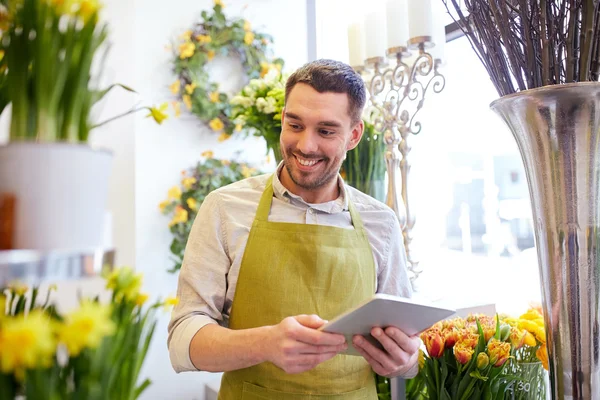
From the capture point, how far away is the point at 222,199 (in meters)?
1.55

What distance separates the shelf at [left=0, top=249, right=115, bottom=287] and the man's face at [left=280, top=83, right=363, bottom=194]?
108 cm

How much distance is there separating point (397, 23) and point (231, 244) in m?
1.26

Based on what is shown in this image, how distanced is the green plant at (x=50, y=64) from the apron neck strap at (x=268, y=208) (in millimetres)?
1040

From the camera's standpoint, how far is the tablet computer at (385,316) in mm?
978

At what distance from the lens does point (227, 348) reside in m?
1.25

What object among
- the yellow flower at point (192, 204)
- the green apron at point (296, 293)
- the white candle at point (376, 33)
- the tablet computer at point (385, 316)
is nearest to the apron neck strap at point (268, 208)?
the green apron at point (296, 293)

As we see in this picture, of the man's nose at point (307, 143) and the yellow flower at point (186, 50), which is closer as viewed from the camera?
the man's nose at point (307, 143)

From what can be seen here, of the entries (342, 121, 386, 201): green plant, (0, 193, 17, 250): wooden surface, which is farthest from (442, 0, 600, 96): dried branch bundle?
(342, 121, 386, 201): green plant

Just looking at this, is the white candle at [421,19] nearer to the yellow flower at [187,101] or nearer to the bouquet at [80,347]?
the yellow flower at [187,101]

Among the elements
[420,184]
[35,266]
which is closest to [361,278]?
[35,266]

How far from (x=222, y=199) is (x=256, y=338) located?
48 centimetres

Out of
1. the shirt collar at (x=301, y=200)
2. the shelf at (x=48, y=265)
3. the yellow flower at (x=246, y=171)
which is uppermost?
the yellow flower at (x=246, y=171)

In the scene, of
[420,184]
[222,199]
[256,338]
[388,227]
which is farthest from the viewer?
[420,184]

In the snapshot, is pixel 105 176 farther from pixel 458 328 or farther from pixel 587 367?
pixel 458 328
